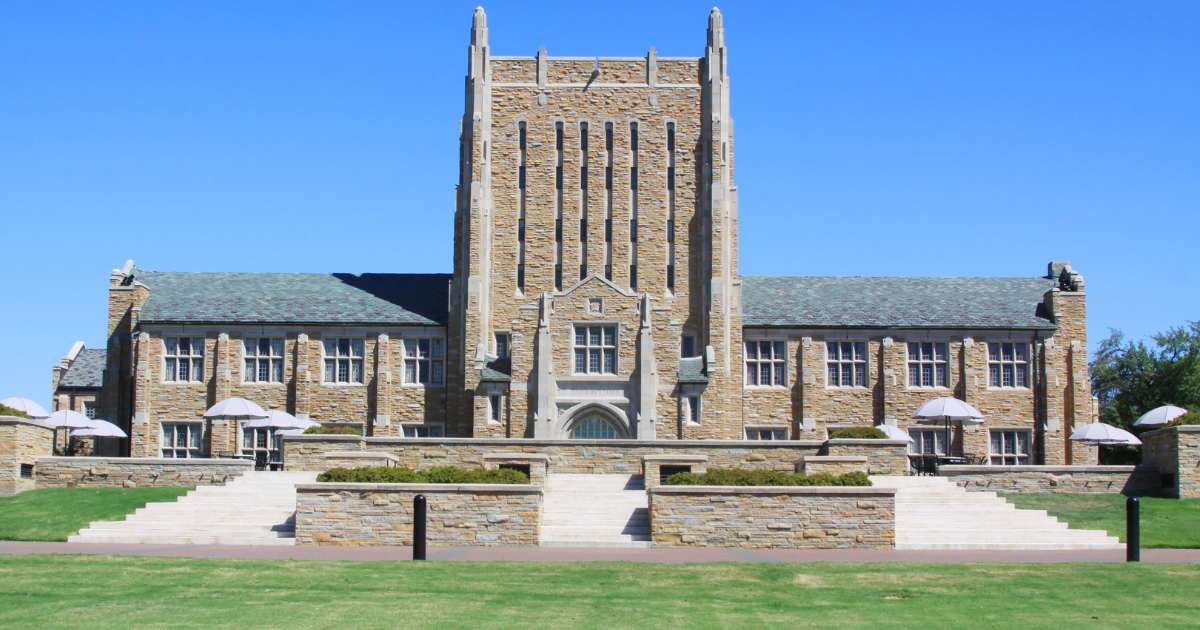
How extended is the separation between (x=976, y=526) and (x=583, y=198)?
25863 mm

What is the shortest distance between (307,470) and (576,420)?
12.6 metres

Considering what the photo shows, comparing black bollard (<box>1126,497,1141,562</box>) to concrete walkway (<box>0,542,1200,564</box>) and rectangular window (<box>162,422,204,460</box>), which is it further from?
rectangular window (<box>162,422,204,460</box>)

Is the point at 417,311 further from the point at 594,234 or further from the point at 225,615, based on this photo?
the point at 225,615

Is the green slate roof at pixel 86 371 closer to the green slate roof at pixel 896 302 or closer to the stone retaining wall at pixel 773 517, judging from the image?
the green slate roof at pixel 896 302

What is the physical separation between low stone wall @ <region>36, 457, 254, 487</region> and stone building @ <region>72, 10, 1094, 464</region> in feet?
43.8

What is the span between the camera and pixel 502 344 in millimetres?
52938

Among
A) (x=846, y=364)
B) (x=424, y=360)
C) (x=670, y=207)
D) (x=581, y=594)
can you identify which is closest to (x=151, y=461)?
(x=424, y=360)

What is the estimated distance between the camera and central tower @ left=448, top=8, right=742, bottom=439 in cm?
5228

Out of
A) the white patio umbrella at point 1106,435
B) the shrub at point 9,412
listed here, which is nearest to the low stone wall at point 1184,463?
the white patio umbrella at point 1106,435

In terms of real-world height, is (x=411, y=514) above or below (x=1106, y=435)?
below

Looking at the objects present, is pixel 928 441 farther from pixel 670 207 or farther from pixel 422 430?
pixel 422 430

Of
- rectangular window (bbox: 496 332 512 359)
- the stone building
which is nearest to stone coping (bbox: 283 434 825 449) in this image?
the stone building

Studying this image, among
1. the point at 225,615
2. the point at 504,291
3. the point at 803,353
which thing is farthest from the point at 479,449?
the point at 225,615

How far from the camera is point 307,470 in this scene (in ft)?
128
